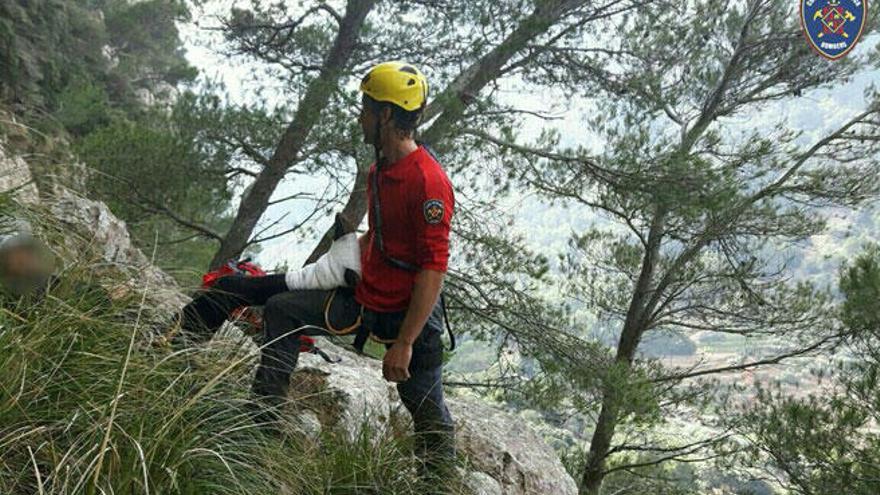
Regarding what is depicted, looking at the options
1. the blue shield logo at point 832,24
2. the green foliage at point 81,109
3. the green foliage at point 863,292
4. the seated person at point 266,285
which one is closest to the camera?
the seated person at point 266,285

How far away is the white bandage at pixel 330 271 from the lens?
2824 mm

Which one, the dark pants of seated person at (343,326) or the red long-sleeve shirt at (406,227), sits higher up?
the red long-sleeve shirt at (406,227)

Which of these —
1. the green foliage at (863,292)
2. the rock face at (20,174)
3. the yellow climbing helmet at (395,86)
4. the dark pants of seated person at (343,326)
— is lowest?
the dark pants of seated person at (343,326)

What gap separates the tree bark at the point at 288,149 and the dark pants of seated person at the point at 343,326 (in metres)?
4.29

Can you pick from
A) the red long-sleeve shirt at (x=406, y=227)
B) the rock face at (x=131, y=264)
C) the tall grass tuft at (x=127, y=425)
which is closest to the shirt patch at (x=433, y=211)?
the red long-sleeve shirt at (x=406, y=227)

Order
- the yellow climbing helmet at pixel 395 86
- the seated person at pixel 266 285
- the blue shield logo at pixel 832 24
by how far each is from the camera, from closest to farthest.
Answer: the yellow climbing helmet at pixel 395 86, the seated person at pixel 266 285, the blue shield logo at pixel 832 24

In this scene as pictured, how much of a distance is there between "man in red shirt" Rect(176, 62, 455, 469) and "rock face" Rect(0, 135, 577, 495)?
0.19 m

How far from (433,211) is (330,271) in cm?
53

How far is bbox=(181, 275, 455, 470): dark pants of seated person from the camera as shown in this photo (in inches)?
106

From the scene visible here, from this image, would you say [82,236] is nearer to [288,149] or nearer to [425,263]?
[425,263]

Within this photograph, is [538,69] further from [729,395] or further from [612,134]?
[729,395]

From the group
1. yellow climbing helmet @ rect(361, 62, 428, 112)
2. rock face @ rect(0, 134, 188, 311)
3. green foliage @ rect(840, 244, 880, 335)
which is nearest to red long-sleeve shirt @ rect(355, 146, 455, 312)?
yellow climbing helmet @ rect(361, 62, 428, 112)

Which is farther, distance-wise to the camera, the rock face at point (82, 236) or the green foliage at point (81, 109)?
the green foliage at point (81, 109)

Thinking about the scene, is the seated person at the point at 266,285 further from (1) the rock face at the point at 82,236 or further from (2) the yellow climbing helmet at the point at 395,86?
(2) the yellow climbing helmet at the point at 395,86
